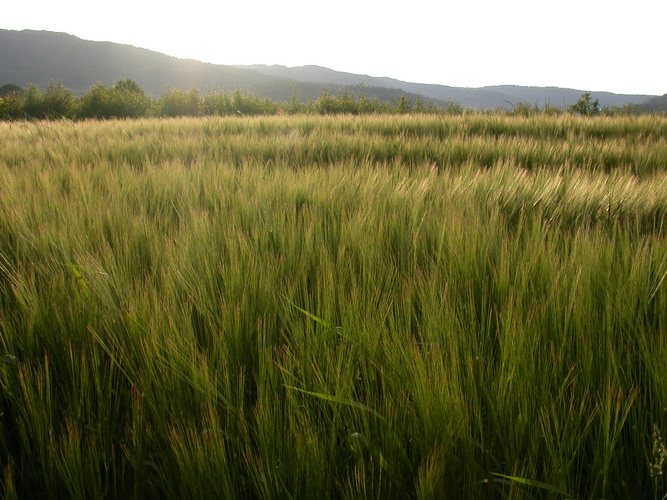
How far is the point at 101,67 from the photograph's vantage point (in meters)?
135

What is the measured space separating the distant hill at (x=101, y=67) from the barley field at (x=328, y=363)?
11207 centimetres

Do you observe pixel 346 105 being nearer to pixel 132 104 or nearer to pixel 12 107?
pixel 132 104

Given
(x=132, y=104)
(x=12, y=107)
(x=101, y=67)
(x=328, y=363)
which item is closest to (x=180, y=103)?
(x=132, y=104)

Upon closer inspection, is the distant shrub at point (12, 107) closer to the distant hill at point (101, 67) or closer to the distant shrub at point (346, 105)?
the distant shrub at point (346, 105)

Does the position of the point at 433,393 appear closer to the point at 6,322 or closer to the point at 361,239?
the point at 361,239

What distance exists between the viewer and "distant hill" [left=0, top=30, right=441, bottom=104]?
118 metres

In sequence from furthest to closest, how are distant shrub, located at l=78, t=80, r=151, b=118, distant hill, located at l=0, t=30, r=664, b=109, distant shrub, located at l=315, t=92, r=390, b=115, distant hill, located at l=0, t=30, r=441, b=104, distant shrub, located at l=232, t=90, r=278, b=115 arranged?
distant hill, located at l=0, t=30, r=441, b=104 < distant hill, located at l=0, t=30, r=664, b=109 < distant shrub, located at l=78, t=80, r=151, b=118 < distant shrub, located at l=232, t=90, r=278, b=115 < distant shrub, located at l=315, t=92, r=390, b=115

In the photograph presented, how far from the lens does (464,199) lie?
145 centimetres

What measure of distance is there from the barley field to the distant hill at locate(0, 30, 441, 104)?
112m

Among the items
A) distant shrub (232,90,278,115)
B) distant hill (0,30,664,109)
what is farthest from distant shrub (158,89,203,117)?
distant hill (0,30,664,109)

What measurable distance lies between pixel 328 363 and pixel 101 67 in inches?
6273

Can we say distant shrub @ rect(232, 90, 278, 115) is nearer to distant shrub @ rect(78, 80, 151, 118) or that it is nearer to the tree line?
the tree line

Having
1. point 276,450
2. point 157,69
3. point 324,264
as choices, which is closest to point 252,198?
point 324,264

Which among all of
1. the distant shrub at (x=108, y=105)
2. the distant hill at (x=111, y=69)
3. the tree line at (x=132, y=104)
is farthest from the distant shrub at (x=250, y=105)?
the distant hill at (x=111, y=69)
